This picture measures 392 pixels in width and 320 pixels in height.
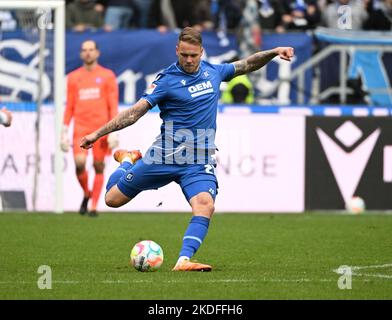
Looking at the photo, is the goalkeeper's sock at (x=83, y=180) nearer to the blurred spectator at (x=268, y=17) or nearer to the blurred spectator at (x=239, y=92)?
the blurred spectator at (x=239, y=92)

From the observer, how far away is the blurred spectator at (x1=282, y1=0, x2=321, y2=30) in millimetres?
22938

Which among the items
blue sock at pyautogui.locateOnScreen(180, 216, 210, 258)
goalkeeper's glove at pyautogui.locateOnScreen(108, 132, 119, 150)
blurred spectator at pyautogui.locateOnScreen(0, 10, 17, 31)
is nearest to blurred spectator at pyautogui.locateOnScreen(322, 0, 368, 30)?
blurred spectator at pyautogui.locateOnScreen(0, 10, 17, 31)

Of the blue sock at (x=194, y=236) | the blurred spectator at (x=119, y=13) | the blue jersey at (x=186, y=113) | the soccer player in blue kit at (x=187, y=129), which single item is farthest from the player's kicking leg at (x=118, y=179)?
the blurred spectator at (x=119, y=13)

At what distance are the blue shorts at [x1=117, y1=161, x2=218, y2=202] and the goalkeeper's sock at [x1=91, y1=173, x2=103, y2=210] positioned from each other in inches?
258

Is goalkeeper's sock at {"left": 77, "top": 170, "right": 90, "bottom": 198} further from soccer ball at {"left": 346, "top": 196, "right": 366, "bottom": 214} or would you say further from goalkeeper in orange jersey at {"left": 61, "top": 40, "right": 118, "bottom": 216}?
soccer ball at {"left": 346, "top": 196, "right": 366, "bottom": 214}

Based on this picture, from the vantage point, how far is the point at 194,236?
36.1ft

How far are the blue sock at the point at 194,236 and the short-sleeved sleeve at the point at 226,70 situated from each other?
161cm

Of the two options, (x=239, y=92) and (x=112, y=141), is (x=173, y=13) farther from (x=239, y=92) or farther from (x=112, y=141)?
(x=112, y=141)

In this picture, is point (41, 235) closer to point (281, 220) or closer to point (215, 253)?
point (215, 253)

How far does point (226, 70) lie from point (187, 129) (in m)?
0.80

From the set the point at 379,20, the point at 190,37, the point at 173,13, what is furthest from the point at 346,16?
the point at 190,37

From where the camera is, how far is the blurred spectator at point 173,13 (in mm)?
23312

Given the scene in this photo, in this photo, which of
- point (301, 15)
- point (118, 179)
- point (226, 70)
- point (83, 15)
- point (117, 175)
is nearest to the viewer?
point (226, 70)

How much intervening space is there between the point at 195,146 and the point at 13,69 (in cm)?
857
